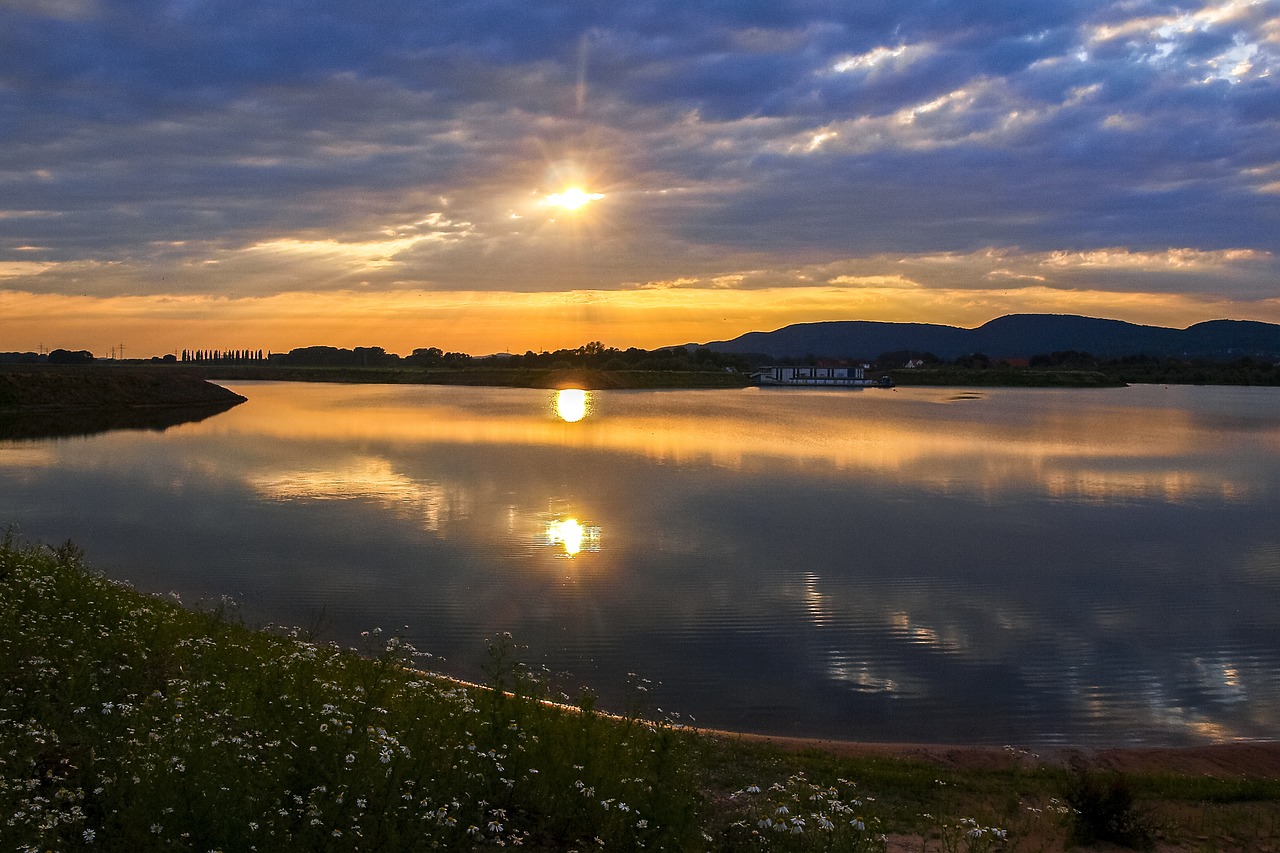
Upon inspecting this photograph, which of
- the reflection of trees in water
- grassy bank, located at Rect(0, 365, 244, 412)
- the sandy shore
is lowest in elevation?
the sandy shore

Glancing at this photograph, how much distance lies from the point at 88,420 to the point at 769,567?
53850 millimetres

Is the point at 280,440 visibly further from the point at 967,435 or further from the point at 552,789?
the point at 552,789

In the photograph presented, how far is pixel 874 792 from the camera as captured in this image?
7.84m

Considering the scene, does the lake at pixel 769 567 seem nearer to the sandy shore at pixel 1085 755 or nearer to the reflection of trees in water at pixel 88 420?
the sandy shore at pixel 1085 755

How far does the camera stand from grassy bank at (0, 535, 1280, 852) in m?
4.93

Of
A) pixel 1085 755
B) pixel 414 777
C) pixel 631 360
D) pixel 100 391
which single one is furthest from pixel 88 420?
pixel 631 360

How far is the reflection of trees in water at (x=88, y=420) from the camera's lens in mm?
47375

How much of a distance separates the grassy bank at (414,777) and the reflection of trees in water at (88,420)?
4421 cm

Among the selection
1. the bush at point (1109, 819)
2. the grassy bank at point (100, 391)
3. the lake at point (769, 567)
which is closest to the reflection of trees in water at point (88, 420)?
the grassy bank at point (100, 391)

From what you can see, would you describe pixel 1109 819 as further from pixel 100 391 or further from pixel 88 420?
pixel 100 391

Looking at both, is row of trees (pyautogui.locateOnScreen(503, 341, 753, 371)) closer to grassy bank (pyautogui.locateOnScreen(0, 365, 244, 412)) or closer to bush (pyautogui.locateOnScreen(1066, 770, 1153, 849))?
grassy bank (pyautogui.locateOnScreen(0, 365, 244, 412))

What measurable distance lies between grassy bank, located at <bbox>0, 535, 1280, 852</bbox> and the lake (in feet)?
7.55

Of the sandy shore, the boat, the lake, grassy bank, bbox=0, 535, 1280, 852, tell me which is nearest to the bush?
grassy bank, bbox=0, 535, 1280, 852

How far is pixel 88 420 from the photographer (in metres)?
56.2
